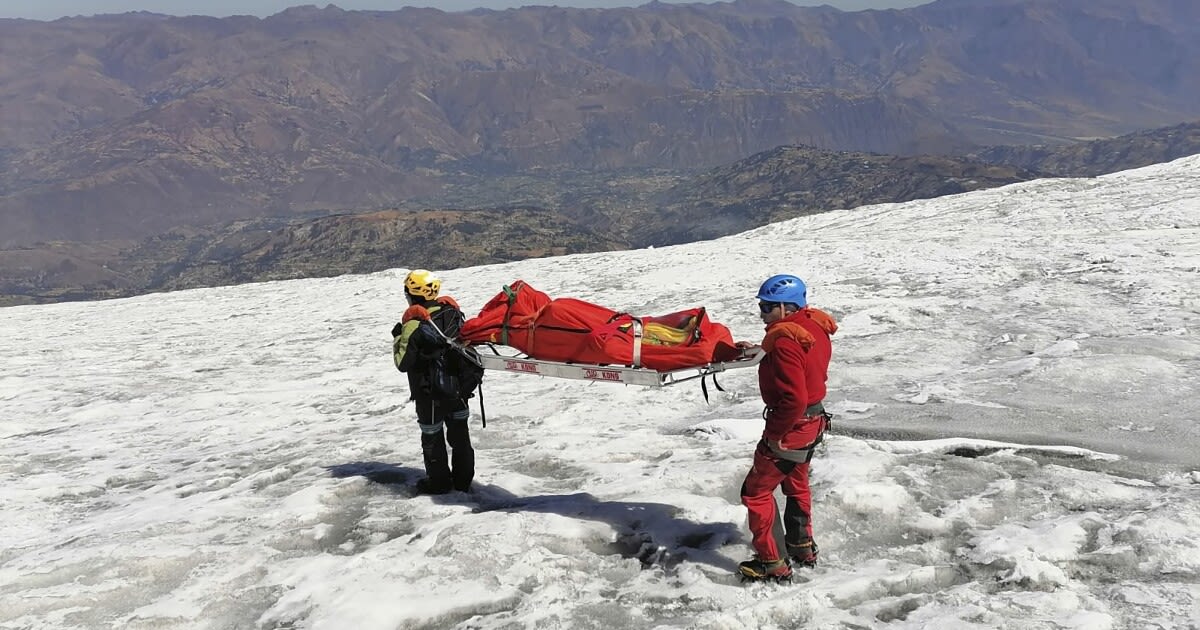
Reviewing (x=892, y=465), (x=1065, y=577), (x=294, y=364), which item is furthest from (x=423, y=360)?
(x=294, y=364)

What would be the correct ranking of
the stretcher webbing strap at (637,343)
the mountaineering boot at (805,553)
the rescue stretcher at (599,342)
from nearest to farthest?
1. the mountaineering boot at (805,553)
2. the rescue stretcher at (599,342)
3. the stretcher webbing strap at (637,343)

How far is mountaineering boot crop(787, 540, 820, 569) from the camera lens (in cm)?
652

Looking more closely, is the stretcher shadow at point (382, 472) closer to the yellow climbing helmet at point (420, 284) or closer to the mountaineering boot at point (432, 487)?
the mountaineering boot at point (432, 487)

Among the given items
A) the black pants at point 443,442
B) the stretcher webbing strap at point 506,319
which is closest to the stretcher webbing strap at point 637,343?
the stretcher webbing strap at point 506,319

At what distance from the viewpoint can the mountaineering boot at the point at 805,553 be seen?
6.52 meters

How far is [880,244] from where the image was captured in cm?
2288

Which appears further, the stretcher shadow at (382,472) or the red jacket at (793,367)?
the stretcher shadow at (382,472)

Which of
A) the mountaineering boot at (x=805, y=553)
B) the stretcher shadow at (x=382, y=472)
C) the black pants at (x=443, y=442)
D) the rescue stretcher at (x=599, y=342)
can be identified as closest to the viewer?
the mountaineering boot at (x=805, y=553)

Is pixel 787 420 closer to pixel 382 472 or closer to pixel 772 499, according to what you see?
pixel 772 499

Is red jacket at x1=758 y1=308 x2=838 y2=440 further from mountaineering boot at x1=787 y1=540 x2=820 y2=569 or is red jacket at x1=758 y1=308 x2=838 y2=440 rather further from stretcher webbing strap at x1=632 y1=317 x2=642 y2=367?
stretcher webbing strap at x1=632 y1=317 x2=642 y2=367

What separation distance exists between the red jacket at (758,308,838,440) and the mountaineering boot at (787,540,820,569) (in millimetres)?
1038

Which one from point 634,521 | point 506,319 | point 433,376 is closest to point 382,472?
point 433,376

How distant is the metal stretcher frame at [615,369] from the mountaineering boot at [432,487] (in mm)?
1769

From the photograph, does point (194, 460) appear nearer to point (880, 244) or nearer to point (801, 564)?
point (801, 564)
